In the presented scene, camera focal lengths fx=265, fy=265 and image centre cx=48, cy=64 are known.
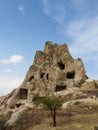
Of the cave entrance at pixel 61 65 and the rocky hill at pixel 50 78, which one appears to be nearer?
the rocky hill at pixel 50 78

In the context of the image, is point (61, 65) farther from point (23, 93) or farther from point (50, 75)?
point (23, 93)

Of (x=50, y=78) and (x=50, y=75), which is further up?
(x=50, y=75)

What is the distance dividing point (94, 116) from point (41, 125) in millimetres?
8519

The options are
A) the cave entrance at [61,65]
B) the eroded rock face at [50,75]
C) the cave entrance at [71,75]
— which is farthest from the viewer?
the cave entrance at [61,65]

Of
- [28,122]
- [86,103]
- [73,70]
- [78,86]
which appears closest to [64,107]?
[86,103]

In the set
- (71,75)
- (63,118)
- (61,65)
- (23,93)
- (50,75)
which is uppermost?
(61,65)

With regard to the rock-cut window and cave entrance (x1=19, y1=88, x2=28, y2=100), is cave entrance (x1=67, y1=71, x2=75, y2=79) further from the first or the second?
Result: cave entrance (x1=19, y1=88, x2=28, y2=100)

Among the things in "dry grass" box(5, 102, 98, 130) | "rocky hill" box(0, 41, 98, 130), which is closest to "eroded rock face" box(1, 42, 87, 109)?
"rocky hill" box(0, 41, 98, 130)

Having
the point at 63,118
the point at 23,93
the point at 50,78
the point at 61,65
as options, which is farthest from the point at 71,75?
the point at 63,118

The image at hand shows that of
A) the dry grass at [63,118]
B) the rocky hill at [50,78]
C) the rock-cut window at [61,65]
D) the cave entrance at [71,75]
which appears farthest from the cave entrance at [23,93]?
the dry grass at [63,118]

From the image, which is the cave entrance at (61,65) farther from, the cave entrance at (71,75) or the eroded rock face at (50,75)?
the cave entrance at (71,75)

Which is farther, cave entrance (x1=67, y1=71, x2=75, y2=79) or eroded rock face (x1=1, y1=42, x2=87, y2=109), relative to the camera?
cave entrance (x1=67, y1=71, x2=75, y2=79)

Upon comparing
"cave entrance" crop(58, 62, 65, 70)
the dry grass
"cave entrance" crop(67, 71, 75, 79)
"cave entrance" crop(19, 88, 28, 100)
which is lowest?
the dry grass

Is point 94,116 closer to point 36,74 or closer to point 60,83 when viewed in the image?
point 60,83
